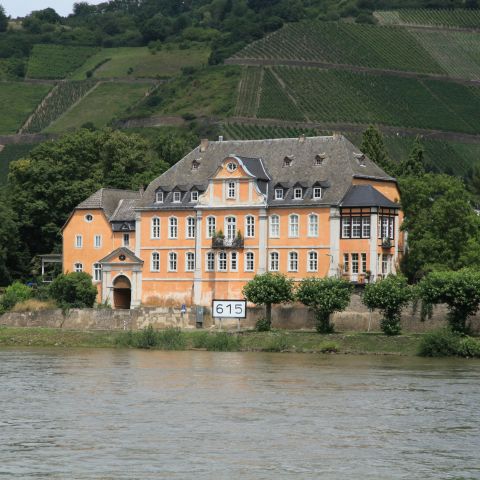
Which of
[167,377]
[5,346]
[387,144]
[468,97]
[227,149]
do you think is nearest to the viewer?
[167,377]

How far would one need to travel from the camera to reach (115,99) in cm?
19912

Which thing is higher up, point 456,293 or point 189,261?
point 189,261

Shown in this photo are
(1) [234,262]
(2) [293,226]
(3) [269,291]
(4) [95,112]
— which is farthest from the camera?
(4) [95,112]

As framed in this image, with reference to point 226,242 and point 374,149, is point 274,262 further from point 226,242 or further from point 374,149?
point 374,149

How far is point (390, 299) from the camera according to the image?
3152 inches

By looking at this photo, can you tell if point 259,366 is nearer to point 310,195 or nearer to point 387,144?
point 310,195

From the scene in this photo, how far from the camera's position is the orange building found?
9194cm

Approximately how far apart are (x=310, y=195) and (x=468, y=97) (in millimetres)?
94708

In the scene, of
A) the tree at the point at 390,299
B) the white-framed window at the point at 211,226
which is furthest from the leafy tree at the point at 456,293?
the white-framed window at the point at 211,226

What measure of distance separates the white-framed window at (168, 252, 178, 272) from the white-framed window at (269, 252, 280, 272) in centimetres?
705

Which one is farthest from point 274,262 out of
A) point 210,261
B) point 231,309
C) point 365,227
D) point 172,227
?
point 172,227

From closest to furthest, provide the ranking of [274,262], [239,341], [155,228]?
[239,341] → [274,262] → [155,228]

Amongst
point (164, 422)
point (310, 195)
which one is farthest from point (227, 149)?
point (164, 422)

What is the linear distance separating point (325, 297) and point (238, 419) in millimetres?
34284
